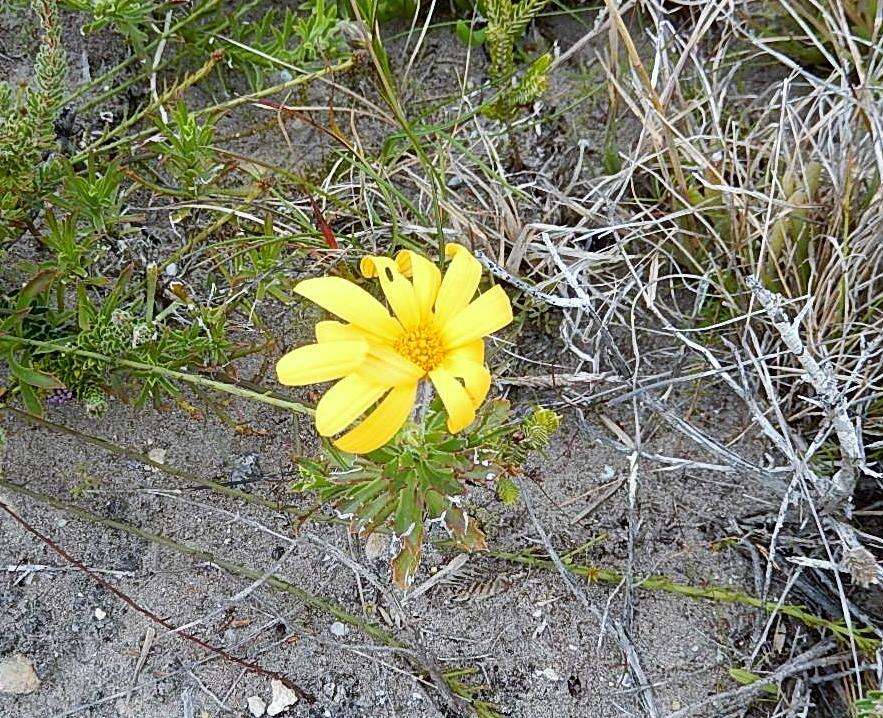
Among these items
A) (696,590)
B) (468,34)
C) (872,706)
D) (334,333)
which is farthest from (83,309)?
(872,706)

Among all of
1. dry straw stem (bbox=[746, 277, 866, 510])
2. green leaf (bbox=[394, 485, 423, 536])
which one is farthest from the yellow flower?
dry straw stem (bbox=[746, 277, 866, 510])

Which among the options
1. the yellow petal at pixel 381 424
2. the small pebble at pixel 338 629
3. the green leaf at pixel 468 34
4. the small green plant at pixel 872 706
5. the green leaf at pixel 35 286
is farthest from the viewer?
the green leaf at pixel 468 34

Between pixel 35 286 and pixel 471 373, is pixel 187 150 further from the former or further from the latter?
pixel 471 373

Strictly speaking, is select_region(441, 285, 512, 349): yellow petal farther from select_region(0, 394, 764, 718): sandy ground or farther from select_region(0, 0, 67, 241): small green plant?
select_region(0, 0, 67, 241): small green plant

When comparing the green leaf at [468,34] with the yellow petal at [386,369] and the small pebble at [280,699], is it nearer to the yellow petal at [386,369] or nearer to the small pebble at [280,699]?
the yellow petal at [386,369]

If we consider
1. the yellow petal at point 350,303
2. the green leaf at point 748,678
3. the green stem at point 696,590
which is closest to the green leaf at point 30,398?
the yellow petal at point 350,303

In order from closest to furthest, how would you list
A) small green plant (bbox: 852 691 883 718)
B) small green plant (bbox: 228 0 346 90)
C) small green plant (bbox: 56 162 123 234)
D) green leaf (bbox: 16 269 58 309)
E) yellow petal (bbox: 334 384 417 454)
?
yellow petal (bbox: 334 384 417 454) < small green plant (bbox: 852 691 883 718) < green leaf (bbox: 16 269 58 309) < small green plant (bbox: 56 162 123 234) < small green plant (bbox: 228 0 346 90)
